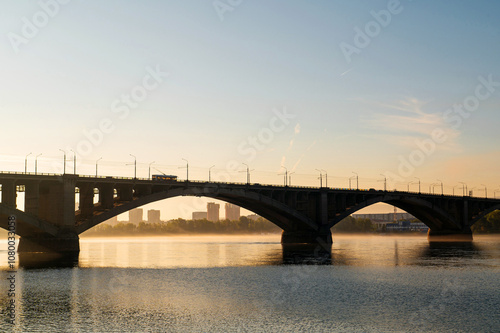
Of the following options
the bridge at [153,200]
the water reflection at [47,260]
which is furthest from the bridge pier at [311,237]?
the water reflection at [47,260]

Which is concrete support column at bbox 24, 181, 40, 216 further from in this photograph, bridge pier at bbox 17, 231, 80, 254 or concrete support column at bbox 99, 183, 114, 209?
concrete support column at bbox 99, 183, 114, 209

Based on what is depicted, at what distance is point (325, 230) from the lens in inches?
5113

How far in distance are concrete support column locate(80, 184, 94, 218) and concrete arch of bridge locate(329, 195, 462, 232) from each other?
60.5m

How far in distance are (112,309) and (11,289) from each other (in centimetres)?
1433

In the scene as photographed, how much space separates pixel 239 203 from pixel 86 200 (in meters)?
41.1

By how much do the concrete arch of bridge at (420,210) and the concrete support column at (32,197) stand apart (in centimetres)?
7058

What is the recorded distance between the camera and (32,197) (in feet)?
277

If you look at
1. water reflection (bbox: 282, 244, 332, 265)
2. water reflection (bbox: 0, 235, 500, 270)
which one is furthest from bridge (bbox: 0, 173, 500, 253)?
water reflection (bbox: 282, 244, 332, 265)

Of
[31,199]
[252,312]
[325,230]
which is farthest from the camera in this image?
[325,230]

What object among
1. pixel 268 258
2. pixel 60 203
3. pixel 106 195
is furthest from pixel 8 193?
pixel 268 258

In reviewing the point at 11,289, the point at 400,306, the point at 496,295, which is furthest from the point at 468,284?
the point at 11,289

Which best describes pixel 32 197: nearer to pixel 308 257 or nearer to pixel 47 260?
pixel 47 260

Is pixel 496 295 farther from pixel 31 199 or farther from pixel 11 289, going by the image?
pixel 31 199

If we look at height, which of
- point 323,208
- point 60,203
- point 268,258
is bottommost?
point 268,258
